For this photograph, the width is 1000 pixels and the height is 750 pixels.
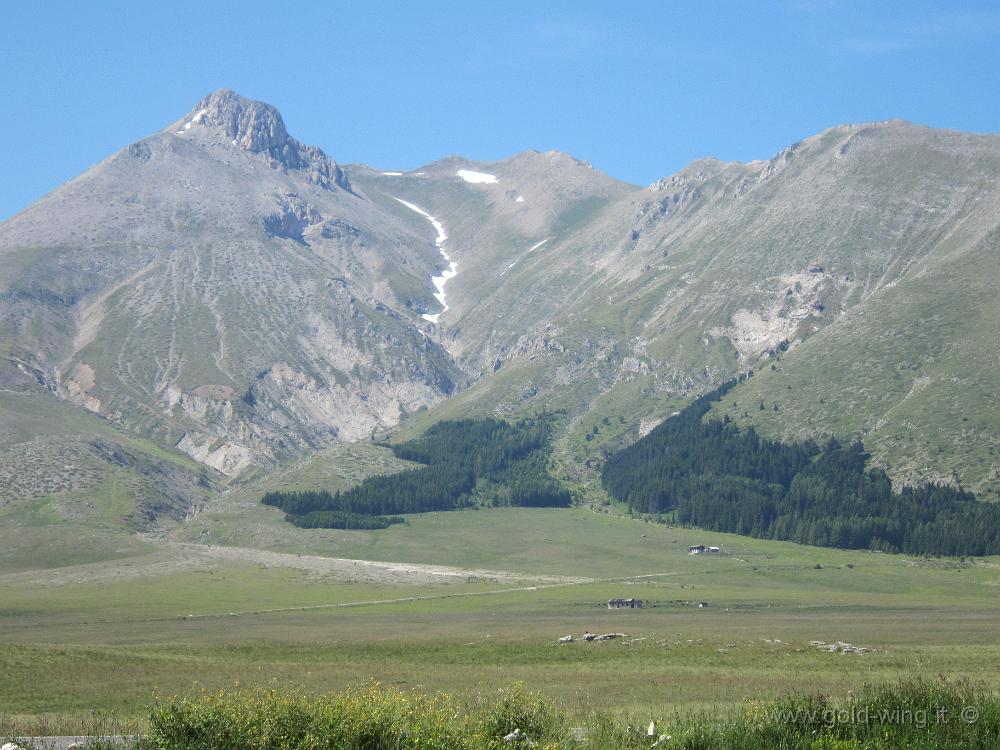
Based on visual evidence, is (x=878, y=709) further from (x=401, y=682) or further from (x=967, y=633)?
(x=967, y=633)

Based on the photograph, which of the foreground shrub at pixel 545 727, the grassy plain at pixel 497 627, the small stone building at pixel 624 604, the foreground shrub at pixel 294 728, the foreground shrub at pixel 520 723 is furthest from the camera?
the small stone building at pixel 624 604

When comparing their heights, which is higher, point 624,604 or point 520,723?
point 520,723

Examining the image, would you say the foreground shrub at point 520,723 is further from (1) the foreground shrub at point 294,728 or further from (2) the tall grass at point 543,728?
(1) the foreground shrub at point 294,728

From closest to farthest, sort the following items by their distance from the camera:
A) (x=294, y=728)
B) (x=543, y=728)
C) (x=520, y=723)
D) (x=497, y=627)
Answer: (x=294, y=728) → (x=543, y=728) → (x=520, y=723) → (x=497, y=627)

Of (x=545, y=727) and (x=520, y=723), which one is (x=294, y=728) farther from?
(x=545, y=727)

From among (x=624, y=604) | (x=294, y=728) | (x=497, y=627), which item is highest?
(x=294, y=728)

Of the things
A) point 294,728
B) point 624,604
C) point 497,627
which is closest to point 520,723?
point 294,728

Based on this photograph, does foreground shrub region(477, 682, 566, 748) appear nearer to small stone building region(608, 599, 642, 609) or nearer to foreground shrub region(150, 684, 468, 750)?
foreground shrub region(150, 684, 468, 750)

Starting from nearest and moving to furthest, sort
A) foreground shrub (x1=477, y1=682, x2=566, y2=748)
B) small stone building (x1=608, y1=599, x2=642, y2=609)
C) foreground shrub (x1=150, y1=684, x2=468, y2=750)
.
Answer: foreground shrub (x1=150, y1=684, x2=468, y2=750) → foreground shrub (x1=477, y1=682, x2=566, y2=748) → small stone building (x1=608, y1=599, x2=642, y2=609)

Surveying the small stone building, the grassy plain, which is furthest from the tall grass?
the small stone building

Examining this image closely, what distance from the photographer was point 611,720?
32406 millimetres

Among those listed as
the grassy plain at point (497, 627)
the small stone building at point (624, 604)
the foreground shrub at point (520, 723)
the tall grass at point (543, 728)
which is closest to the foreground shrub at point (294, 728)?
the tall grass at point (543, 728)

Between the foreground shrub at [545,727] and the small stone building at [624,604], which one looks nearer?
the foreground shrub at [545,727]

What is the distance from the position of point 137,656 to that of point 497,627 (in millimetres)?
37736
